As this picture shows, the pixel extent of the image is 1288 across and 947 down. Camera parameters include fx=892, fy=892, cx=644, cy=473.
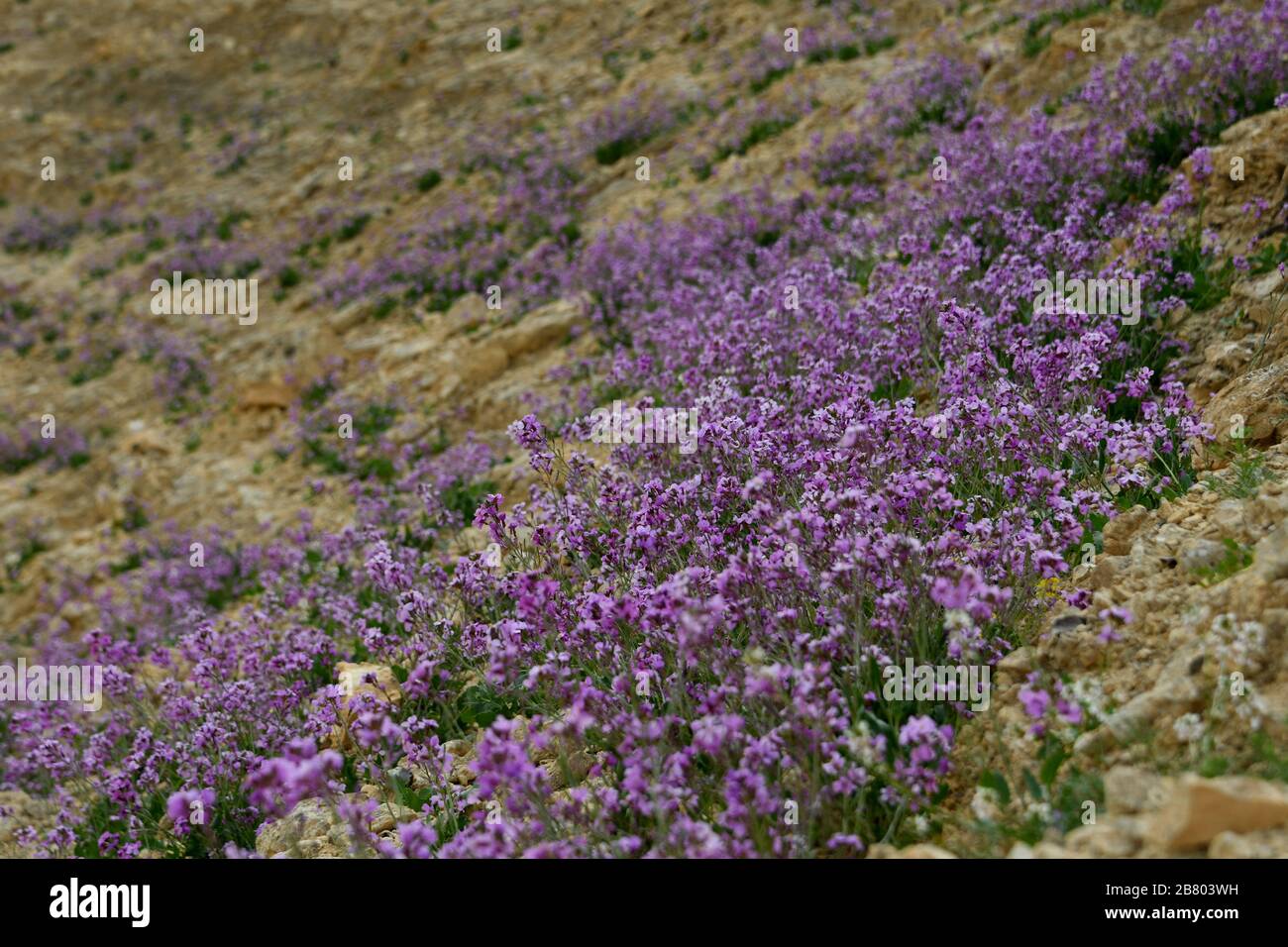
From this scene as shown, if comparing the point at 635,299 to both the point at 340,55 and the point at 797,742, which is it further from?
the point at 340,55

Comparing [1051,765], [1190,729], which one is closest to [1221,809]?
[1190,729]

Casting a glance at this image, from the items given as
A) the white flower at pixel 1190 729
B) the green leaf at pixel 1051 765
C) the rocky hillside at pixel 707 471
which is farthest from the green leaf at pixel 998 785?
the white flower at pixel 1190 729

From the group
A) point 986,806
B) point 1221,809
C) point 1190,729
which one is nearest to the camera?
point 1221,809

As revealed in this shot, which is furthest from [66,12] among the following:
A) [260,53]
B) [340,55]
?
[340,55]

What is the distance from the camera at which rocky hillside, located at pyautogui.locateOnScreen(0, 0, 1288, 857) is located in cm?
336

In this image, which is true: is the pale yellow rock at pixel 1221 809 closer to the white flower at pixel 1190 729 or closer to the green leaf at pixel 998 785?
the white flower at pixel 1190 729

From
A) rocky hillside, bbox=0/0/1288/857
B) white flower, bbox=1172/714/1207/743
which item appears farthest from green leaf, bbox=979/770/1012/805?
white flower, bbox=1172/714/1207/743

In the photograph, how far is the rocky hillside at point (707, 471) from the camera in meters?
3.36

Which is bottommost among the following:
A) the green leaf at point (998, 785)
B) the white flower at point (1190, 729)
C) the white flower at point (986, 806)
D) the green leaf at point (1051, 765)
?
the white flower at point (986, 806)

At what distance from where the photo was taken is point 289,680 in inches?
237

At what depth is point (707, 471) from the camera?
17.5 ft

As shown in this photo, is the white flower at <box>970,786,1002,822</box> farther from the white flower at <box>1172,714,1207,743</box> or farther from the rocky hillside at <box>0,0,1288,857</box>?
the white flower at <box>1172,714,1207,743</box>

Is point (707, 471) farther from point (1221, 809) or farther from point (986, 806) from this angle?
point (1221, 809)
